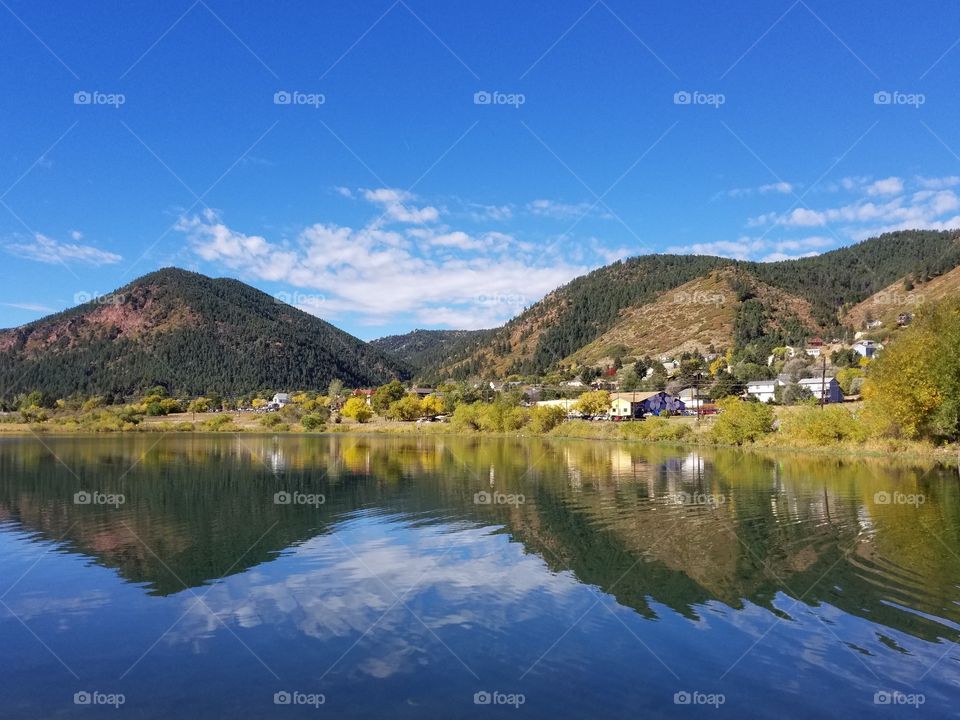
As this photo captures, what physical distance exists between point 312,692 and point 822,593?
13460mm

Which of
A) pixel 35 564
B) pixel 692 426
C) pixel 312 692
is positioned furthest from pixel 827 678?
pixel 692 426

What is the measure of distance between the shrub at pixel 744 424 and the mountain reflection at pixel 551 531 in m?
20.6

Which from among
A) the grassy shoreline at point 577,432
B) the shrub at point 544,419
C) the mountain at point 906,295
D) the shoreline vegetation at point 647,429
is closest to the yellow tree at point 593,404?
the grassy shoreline at point 577,432

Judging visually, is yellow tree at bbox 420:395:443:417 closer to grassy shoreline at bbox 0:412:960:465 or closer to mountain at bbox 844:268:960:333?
grassy shoreline at bbox 0:412:960:465

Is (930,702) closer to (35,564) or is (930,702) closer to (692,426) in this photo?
(35,564)

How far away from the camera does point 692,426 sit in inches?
3548

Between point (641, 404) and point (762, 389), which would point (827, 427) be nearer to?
point (762, 389)

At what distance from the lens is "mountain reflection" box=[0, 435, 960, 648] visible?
17750 millimetres

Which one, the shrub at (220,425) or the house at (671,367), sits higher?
the house at (671,367)

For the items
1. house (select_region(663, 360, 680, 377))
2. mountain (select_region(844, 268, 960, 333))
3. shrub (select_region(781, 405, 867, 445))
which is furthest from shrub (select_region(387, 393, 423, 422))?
mountain (select_region(844, 268, 960, 333))

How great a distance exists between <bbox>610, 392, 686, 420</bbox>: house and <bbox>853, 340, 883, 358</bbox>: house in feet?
148

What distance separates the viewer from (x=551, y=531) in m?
27.3

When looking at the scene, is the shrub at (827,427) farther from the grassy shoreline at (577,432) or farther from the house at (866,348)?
the house at (866,348)

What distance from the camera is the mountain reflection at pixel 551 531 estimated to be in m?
17.8
